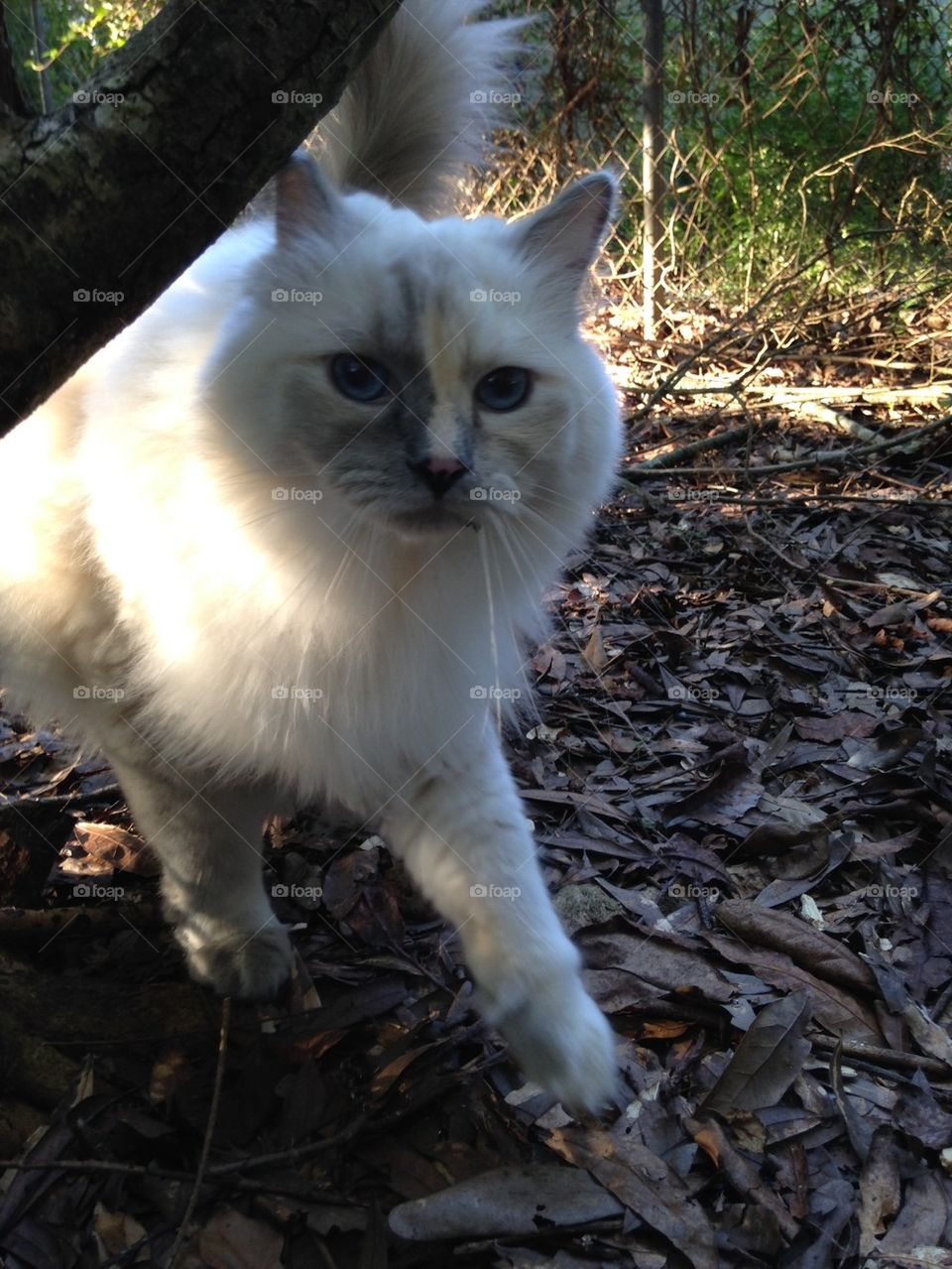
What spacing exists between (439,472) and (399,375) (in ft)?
0.79

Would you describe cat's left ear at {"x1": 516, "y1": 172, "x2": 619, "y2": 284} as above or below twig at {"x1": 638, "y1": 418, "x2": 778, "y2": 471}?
above

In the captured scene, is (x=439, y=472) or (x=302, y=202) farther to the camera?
(x=302, y=202)

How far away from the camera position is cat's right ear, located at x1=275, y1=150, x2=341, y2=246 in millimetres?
1973

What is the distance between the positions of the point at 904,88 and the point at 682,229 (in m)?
1.50

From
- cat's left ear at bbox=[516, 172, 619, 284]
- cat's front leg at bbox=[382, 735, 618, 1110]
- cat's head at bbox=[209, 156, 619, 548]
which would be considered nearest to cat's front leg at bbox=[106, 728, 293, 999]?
cat's front leg at bbox=[382, 735, 618, 1110]

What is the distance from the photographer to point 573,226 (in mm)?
2248

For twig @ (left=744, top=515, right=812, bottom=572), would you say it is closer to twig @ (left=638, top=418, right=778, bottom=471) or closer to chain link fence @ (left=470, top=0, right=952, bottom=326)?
twig @ (left=638, top=418, right=778, bottom=471)

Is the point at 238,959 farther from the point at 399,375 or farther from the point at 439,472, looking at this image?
the point at 399,375

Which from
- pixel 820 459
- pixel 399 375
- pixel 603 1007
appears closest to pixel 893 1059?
pixel 603 1007

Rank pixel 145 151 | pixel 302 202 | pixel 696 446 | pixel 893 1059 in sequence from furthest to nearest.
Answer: pixel 696 446 < pixel 893 1059 < pixel 302 202 < pixel 145 151

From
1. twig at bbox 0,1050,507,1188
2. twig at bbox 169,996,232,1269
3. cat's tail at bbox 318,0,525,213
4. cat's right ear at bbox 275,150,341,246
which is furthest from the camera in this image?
cat's tail at bbox 318,0,525,213

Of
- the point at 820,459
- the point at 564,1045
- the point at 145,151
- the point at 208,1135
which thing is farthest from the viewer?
the point at 820,459

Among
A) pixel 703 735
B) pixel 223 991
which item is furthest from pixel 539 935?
pixel 703 735

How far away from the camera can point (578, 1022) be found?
193 cm
